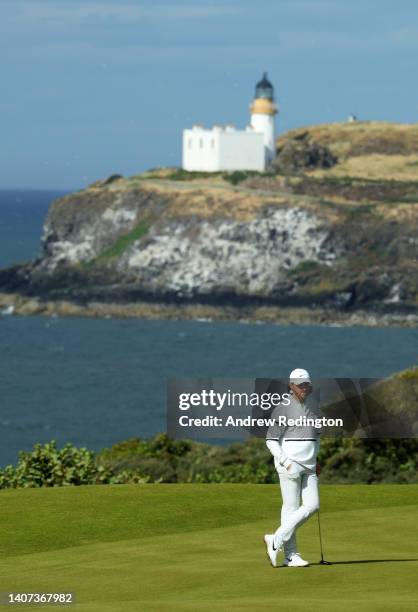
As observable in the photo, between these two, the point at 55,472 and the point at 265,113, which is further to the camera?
the point at 265,113

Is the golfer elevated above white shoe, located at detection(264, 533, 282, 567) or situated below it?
above

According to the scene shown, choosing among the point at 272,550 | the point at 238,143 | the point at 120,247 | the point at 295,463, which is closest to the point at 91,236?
the point at 120,247

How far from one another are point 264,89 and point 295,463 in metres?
168

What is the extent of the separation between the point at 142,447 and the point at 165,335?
369 feet

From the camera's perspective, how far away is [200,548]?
16.5m

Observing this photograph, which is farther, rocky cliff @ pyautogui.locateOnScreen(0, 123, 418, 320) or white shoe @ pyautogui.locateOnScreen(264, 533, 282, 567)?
rocky cliff @ pyautogui.locateOnScreen(0, 123, 418, 320)

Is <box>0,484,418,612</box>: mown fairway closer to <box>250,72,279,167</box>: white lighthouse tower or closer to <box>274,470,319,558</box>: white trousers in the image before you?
<box>274,470,319,558</box>: white trousers

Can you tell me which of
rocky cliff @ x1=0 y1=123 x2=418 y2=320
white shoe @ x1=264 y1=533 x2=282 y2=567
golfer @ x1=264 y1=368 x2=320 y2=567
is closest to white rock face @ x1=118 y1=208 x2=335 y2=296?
rocky cliff @ x1=0 y1=123 x2=418 y2=320

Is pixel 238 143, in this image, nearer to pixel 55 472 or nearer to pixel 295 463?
pixel 55 472

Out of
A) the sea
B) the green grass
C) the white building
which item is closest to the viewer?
the sea

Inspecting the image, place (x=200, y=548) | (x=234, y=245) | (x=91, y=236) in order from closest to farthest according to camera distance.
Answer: (x=200, y=548) < (x=234, y=245) < (x=91, y=236)

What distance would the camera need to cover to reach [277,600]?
12.7m

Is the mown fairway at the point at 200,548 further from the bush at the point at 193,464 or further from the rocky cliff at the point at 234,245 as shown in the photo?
the rocky cliff at the point at 234,245

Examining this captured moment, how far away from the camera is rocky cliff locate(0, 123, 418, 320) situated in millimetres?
161875
